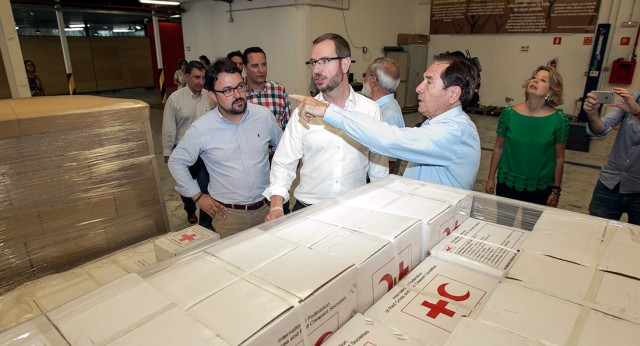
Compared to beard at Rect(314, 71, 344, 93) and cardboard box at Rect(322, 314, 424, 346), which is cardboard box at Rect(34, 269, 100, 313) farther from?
beard at Rect(314, 71, 344, 93)

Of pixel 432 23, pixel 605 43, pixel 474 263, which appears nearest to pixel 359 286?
pixel 474 263

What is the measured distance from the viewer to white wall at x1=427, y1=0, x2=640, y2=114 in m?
7.57

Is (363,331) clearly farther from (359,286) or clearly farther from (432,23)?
(432,23)

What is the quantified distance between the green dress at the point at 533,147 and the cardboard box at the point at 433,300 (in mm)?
1909

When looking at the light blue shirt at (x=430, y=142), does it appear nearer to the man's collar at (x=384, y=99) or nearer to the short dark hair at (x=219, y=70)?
the short dark hair at (x=219, y=70)

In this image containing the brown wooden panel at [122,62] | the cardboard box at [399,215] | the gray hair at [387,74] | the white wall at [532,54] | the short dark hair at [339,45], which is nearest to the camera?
the cardboard box at [399,215]

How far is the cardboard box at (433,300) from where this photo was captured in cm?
94

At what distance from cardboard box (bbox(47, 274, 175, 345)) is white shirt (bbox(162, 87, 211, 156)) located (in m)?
3.19

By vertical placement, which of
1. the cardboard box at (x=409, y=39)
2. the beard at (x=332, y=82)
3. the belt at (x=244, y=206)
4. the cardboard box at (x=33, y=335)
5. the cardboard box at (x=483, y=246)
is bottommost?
the belt at (x=244, y=206)

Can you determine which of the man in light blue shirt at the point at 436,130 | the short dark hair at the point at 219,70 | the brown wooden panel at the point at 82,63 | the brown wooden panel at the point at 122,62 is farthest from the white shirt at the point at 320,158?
the brown wooden panel at the point at 122,62

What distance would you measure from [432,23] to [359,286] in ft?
35.8

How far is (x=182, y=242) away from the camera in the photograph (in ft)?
5.17

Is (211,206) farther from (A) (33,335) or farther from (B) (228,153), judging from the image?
(A) (33,335)

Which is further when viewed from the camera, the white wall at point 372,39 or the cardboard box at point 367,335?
the white wall at point 372,39
